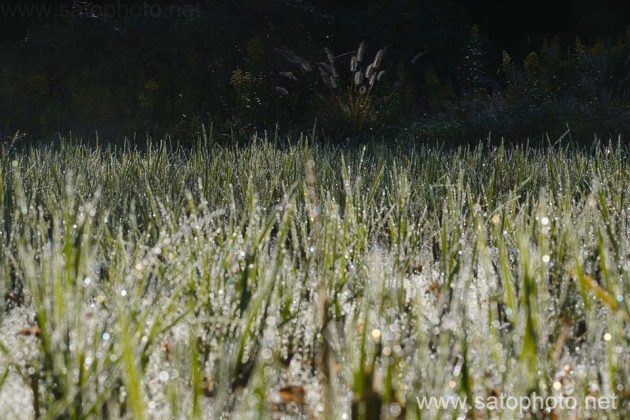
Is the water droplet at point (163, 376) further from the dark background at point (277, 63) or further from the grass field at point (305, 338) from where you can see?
the dark background at point (277, 63)

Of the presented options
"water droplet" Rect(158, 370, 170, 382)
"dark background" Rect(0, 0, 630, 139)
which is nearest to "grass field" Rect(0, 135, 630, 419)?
"water droplet" Rect(158, 370, 170, 382)

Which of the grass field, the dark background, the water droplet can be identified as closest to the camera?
the grass field

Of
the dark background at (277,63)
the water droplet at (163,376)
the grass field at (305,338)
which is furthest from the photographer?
the dark background at (277,63)

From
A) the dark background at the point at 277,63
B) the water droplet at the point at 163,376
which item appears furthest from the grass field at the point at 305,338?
the dark background at the point at 277,63

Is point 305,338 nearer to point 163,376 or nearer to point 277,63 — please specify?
point 163,376

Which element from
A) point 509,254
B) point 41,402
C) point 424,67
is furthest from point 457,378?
point 424,67

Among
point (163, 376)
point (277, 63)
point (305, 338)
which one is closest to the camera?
point (163, 376)

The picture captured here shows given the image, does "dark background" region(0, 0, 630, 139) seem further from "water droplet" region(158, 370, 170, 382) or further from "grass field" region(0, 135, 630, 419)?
"water droplet" region(158, 370, 170, 382)

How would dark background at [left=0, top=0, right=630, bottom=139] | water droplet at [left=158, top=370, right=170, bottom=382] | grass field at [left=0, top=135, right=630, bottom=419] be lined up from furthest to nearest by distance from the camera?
dark background at [left=0, top=0, right=630, bottom=139] → water droplet at [left=158, top=370, right=170, bottom=382] → grass field at [left=0, top=135, right=630, bottom=419]

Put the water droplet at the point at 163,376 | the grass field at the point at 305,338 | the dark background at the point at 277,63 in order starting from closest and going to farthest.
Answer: the grass field at the point at 305,338 < the water droplet at the point at 163,376 < the dark background at the point at 277,63

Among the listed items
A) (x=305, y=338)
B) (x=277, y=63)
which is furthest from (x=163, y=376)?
(x=277, y=63)

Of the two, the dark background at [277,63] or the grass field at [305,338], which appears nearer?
the grass field at [305,338]

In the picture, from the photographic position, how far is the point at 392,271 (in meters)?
1.52

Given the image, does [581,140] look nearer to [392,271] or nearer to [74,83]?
[392,271]
